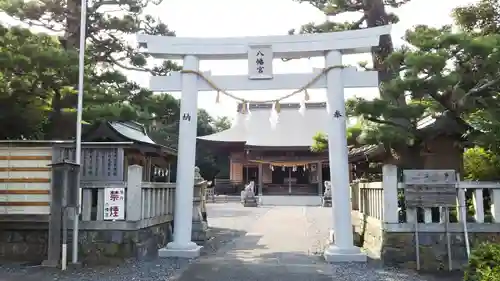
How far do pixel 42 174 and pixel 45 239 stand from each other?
126 cm

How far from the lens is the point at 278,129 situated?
3872 cm

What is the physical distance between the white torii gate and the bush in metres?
3.49

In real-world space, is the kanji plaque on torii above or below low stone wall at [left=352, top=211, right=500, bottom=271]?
above

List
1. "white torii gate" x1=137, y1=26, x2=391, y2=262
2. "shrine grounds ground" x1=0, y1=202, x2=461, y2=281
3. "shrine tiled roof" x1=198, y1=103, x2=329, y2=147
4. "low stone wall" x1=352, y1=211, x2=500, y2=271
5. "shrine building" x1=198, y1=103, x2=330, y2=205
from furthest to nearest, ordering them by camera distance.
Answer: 1. "shrine tiled roof" x1=198, y1=103, x2=329, y2=147
2. "shrine building" x1=198, y1=103, x2=330, y2=205
3. "white torii gate" x1=137, y1=26, x2=391, y2=262
4. "low stone wall" x1=352, y1=211, x2=500, y2=271
5. "shrine grounds ground" x1=0, y1=202, x2=461, y2=281

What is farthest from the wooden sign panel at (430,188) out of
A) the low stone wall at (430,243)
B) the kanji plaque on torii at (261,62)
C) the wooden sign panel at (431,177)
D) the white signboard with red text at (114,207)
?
the white signboard with red text at (114,207)

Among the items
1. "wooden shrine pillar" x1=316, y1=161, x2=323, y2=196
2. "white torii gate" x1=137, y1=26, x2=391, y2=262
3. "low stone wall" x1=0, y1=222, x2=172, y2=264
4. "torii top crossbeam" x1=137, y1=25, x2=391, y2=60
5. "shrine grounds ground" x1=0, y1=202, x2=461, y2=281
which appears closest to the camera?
"shrine grounds ground" x1=0, y1=202, x2=461, y2=281

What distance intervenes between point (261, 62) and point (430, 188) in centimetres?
409

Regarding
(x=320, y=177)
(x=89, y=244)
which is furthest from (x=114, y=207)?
(x=320, y=177)

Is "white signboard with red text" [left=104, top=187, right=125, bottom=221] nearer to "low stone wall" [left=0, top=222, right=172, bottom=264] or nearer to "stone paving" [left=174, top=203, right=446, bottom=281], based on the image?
"low stone wall" [left=0, top=222, right=172, bottom=264]

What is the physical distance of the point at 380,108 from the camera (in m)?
8.27

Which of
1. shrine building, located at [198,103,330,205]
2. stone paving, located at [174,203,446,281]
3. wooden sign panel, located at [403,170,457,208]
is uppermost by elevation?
shrine building, located at [198,103,330,205]

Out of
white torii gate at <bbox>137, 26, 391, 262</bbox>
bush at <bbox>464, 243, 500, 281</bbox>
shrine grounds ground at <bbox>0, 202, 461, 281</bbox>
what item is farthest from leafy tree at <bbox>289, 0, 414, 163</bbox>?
bush at <bbox>464, 243, 500, 281</bbox>

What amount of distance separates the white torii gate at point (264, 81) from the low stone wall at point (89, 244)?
635 mm

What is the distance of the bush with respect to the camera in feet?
16.0
